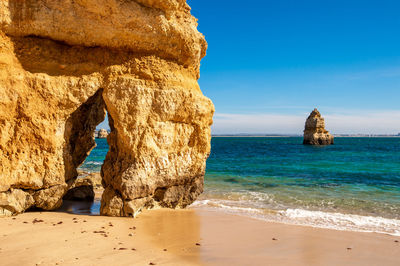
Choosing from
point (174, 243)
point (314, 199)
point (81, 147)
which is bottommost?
point (314, 199)

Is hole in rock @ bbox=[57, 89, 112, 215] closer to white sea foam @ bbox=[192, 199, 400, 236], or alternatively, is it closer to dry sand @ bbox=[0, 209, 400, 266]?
dry sand @ bbox=[0, 209, 400, 266]

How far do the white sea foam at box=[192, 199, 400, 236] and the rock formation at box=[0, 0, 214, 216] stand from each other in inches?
120

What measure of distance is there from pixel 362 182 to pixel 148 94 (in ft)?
52.5

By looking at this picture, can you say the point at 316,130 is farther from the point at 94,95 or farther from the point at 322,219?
the point at 94,95

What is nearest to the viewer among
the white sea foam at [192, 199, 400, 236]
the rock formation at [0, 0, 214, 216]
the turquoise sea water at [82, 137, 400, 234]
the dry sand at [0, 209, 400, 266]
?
the dry sand at [0, 209, 400, 266]

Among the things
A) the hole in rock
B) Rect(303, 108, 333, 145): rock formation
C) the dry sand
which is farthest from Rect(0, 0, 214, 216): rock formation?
Rect(303, 108, 333, 145): rock formation

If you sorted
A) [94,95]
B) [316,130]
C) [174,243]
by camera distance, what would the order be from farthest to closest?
[316,130] < [94,95] < [174,243]

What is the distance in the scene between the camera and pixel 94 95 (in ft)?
27.8

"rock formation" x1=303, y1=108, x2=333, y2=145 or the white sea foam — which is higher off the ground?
"rock formation" x1=303, y1=108, x2=333, y2=145

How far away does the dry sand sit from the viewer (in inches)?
216

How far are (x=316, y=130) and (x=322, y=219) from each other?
5971 centimetres

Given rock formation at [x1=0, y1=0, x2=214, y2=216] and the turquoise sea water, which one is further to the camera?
the turquoise sea water

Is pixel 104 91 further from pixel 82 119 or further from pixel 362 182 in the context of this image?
pixel 362 182

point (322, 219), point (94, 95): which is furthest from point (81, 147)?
point (322, 219)
